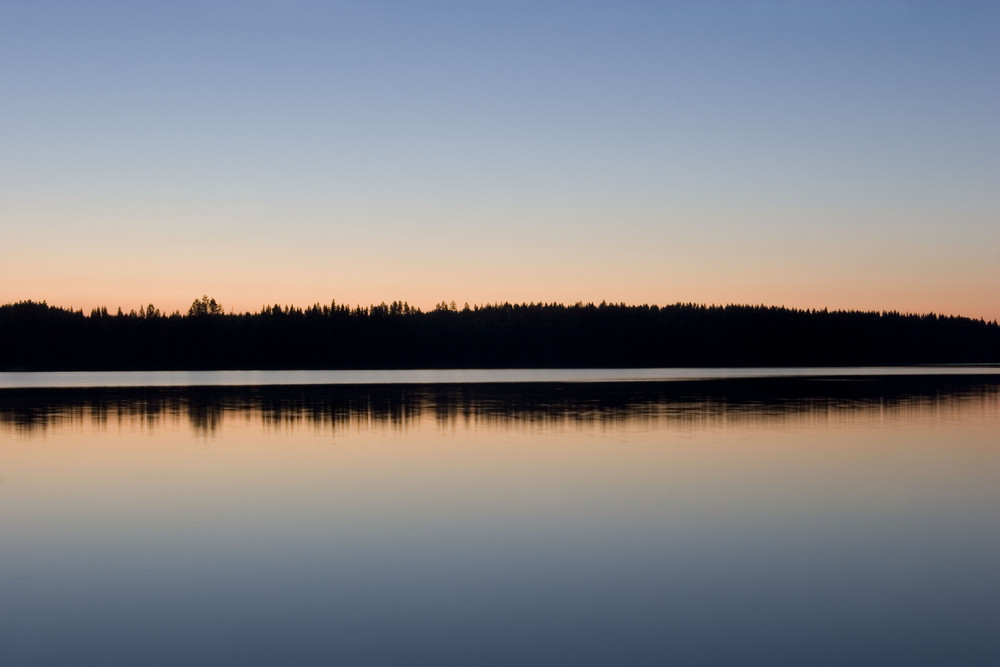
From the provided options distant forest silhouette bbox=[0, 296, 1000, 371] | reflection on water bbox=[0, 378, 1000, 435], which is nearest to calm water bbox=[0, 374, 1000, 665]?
reflection on water bbox=[0, 378, 1000, 435]

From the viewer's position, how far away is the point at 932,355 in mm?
152500

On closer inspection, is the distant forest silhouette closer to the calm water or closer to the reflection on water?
the reflection on water

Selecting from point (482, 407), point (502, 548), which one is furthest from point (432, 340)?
point (502, 548)

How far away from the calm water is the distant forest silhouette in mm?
107787

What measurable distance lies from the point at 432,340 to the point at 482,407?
4134 inches

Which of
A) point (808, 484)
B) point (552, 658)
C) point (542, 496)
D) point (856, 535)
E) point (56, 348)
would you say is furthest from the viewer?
point (56, 348)

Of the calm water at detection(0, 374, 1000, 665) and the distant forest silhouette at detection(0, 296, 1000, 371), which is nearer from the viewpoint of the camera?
the calm water at detection(0, 374, 1000, 665)

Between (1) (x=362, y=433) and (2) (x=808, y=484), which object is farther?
(1) (x=362, y=433)

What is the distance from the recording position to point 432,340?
463ft

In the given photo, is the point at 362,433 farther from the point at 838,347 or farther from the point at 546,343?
the point at 838,347

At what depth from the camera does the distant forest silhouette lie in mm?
133500

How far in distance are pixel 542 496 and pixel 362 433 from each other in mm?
11573

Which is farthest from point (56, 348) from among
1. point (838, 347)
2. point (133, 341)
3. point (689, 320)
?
point (838, 347)

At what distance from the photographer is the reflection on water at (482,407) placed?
1177 inches
